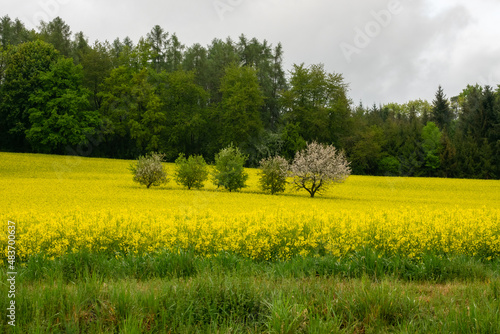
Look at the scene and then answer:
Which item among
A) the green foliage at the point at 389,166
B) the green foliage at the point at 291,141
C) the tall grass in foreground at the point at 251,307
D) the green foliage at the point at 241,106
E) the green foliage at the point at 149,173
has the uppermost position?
the green foliage at the point at 241,106

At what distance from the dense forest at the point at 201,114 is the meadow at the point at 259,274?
4538cm

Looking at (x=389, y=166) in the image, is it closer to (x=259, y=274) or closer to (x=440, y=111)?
(x=440, y=111)

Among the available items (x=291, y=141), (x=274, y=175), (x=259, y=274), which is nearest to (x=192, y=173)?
(x=274, y=175)

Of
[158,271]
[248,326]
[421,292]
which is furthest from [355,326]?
[158,271]

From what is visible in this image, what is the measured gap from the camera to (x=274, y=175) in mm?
30656

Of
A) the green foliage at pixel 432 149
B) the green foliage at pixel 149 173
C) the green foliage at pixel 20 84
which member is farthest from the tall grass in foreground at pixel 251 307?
the green foliage at pixel 432 149

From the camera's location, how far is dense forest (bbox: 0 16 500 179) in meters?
52.2

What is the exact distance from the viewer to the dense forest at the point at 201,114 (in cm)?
5222

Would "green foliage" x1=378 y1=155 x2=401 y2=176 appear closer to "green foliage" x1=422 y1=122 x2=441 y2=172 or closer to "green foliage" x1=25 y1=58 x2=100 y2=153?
"green foliage" x1=422 y1=122 x2=441 y2=172

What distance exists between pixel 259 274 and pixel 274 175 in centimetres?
2407

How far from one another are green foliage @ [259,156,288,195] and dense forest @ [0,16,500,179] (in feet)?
82.3

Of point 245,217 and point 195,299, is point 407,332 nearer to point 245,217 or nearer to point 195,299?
point 195,299

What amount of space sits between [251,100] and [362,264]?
52.9 m

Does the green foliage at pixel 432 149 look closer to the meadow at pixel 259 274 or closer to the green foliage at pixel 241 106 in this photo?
the green foliage at pixel 241 106
